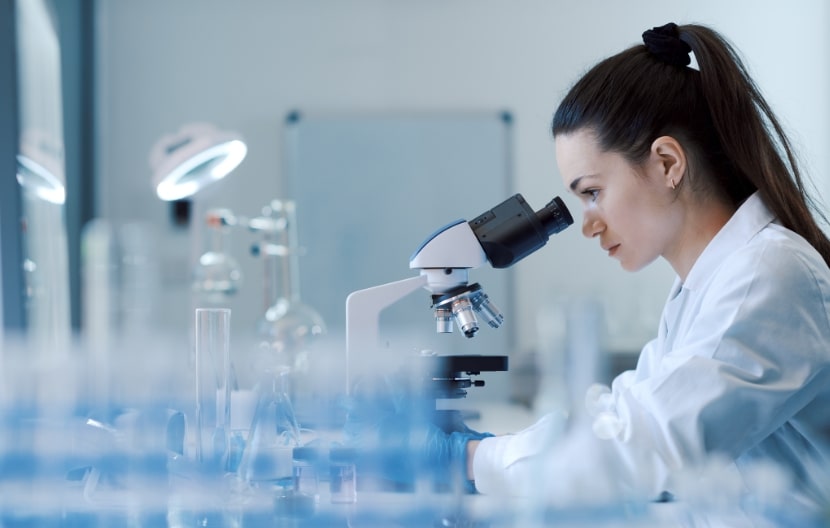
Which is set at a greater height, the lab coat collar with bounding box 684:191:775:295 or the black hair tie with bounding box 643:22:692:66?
the black hair tie with bounding box 643:22:692:66

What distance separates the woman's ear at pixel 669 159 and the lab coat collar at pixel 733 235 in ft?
0.34

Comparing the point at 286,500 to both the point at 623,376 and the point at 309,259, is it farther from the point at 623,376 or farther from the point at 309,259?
the point at 309,259

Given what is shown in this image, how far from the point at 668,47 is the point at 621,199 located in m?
0.25

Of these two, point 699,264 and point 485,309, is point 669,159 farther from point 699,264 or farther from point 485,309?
point 485,309

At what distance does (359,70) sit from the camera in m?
4.35

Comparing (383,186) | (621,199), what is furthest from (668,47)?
(383,186)

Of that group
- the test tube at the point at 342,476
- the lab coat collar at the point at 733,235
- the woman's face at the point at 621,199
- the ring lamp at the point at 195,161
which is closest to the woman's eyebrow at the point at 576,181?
the woman's face at the point at 621,199

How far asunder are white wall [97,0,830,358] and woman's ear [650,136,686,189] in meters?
2.98

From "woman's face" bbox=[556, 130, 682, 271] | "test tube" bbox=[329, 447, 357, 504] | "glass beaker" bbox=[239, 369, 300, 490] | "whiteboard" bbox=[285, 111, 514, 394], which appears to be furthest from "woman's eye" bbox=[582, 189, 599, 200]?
"whiteboard" bbox=[285, 111, 514, 394]

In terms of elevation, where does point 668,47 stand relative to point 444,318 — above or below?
above

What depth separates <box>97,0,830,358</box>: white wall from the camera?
433 centimetres

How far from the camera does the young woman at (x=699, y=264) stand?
1025 millimetres

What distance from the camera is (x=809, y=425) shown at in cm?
120

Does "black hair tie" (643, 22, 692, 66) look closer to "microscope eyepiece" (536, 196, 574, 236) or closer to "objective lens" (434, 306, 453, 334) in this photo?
"microscope eyepiece" (536, 196, 574, 236)
